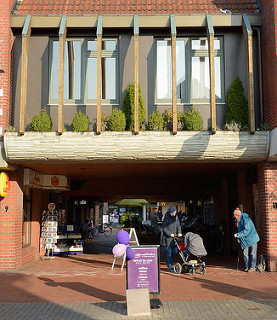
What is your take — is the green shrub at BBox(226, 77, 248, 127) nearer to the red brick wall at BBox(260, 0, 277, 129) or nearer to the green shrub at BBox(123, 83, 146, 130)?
the red brick wall at BBox(260, 0, 277, 129)

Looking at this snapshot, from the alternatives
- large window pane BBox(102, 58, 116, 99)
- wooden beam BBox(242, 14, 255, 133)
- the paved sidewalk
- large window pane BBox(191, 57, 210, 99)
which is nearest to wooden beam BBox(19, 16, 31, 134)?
large window pane BBox(102, 58, 116, 99)

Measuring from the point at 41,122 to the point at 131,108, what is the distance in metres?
2.40

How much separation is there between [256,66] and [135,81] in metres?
3.52

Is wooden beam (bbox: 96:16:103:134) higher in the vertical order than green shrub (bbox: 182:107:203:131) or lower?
higher

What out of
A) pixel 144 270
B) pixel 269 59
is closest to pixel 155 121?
pixel 269 59

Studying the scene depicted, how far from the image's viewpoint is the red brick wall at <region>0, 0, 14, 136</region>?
36.3ft

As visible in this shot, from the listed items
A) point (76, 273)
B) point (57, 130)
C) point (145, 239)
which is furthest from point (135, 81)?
point (145, 239)

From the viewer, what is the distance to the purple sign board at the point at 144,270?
23.4 feet

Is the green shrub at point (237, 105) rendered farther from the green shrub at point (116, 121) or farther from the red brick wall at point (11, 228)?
the red brick wall at point (11, 228)

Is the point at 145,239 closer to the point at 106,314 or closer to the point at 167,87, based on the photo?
the point at 167,87

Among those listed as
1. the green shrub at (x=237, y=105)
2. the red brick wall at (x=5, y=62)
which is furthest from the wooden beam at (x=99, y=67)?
the green shrub at (x=237, y=105)

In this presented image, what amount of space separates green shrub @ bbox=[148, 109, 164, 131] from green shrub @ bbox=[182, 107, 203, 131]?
2.11 feet

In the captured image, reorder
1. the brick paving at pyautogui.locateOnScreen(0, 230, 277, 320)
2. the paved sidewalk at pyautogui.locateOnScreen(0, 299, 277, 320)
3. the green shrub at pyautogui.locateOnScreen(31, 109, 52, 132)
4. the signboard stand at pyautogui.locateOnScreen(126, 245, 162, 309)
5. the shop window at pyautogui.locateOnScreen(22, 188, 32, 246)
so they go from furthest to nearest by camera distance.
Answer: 1. the shop window at pyautogui.locateOnScreen(22, 188, 32, 246)
2. the green shrub at pyautogui.locateOnScreen(31, 109, 52, 132)
3. the signboard stand at pyautogui.locateOnScreen(126, 245, 162, 309)
4. the brick paving at pyautogui.locateOnScreen(0, 230, 277, 320)
5. the paved sidewalk at pyautogui.locateOnScreen(0, 299, 277, 320)

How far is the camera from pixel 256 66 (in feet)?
38.1
